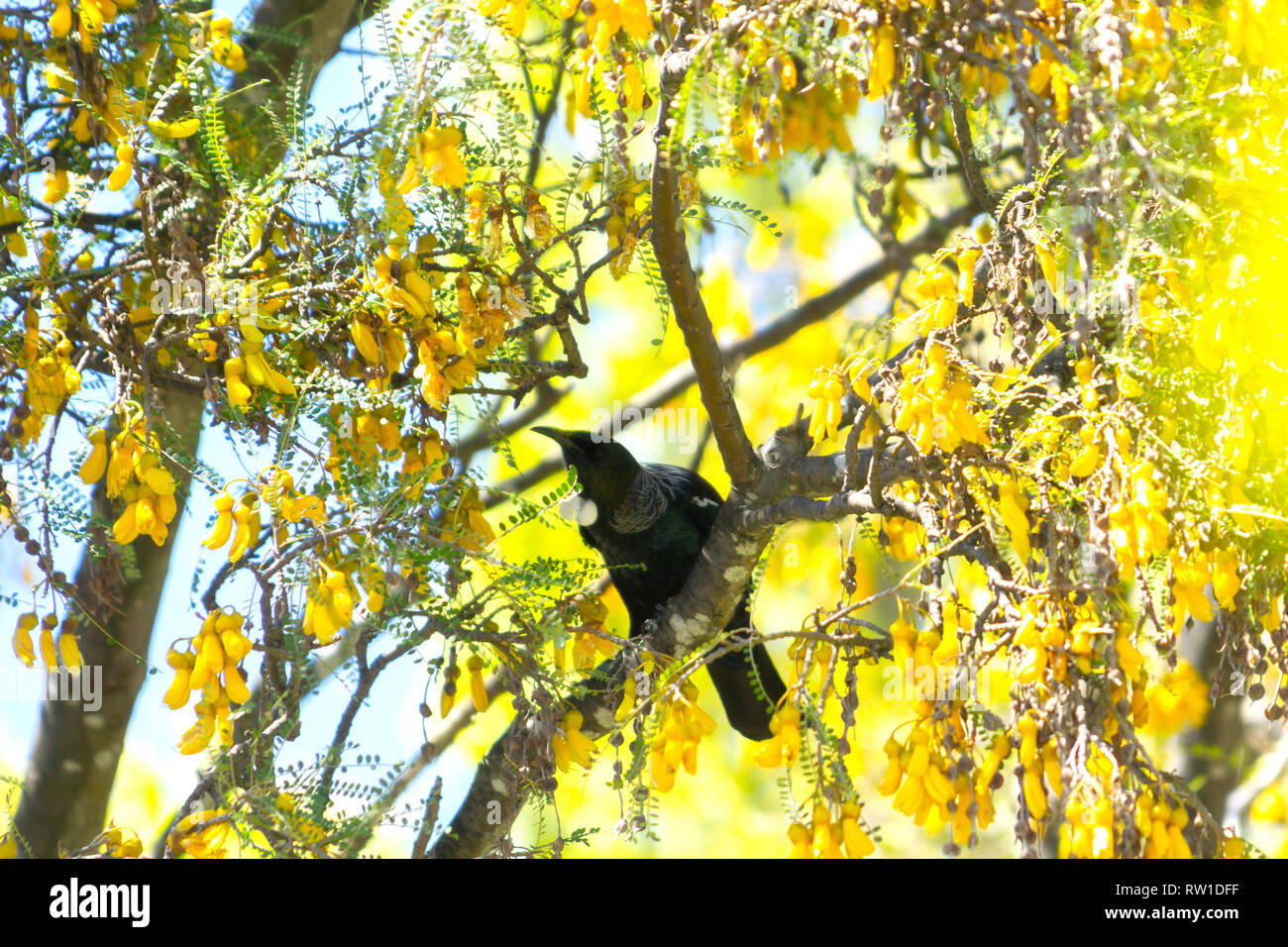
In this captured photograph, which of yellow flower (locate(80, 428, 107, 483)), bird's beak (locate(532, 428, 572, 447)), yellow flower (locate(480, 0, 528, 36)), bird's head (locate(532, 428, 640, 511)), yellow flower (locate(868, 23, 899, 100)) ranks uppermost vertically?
bird's beak (locate(532, 428, 572, 447))

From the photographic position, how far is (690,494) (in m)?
3.21

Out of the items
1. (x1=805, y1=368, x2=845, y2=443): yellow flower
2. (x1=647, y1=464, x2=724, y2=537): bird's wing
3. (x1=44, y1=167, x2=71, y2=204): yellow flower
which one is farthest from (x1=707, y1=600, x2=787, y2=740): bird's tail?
(x1=44, y1=167, x2=71, y2=204): yellow flower

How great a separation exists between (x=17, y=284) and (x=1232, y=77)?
190 cm

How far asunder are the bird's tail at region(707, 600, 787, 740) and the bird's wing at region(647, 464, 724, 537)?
27cm

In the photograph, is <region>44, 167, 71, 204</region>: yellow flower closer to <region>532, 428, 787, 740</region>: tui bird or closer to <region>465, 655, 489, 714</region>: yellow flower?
<region>465, 655, 489, 714</region>: yellow flower

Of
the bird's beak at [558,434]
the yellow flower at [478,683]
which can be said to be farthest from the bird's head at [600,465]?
the yellow flower at [478,683]

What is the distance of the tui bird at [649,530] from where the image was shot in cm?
297

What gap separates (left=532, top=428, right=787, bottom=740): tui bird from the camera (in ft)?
9.76

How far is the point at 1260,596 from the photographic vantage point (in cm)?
146

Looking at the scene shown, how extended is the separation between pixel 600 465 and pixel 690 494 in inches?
13.8
